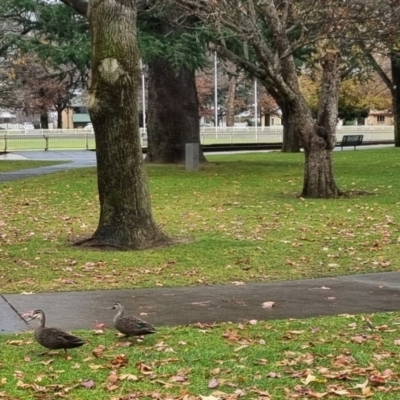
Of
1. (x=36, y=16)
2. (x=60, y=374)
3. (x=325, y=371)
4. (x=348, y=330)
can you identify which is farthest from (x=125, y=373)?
(x=36, y=16)

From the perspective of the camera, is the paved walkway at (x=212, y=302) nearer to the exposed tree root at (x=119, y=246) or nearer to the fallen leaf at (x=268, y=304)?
the fallen leaf at (x=268, y=304)

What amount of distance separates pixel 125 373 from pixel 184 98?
68.1ft

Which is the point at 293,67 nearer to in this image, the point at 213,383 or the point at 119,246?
the point at 119,246

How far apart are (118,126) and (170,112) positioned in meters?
14.7

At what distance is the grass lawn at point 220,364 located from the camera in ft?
17.4

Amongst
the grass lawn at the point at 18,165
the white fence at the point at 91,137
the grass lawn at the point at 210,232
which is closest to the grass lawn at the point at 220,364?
the grass lawn at the point at 210,232

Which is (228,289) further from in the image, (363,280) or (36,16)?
(36,16)

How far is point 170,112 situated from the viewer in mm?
25938

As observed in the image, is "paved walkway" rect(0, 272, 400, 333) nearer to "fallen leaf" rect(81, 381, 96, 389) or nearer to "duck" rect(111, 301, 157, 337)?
"duck" rect(111, 301, 157, 337)

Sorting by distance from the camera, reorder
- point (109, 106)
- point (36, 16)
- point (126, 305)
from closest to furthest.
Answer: point (126, 305)
point (109, 106)
point (36, 16)

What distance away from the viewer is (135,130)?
1144cm

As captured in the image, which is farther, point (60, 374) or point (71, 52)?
point (71, 52)

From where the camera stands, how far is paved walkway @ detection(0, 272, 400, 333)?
24.5 feet

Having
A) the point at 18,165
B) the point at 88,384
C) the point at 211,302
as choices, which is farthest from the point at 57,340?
the point at 18,165
